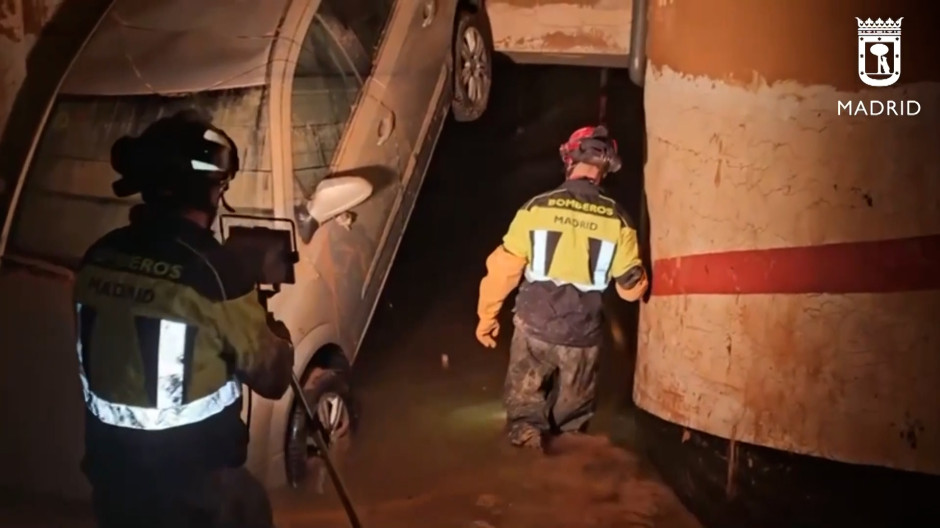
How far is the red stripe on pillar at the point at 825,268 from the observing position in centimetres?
350

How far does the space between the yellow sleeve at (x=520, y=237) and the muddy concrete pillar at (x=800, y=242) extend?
0.51 metres

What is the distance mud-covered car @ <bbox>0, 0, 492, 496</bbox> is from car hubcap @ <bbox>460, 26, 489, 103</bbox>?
0.97 metres

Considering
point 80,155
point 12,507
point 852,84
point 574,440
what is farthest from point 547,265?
point 12,507

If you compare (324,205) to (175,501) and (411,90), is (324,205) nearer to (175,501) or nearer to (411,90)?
(411,90)

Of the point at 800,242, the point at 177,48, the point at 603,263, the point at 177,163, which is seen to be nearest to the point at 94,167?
the point at 177,48

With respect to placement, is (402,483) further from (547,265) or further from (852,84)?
(852,84)

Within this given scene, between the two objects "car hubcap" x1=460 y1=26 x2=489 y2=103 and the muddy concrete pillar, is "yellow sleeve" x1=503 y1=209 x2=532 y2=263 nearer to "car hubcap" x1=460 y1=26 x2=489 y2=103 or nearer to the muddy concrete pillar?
the muddy concrete pillar

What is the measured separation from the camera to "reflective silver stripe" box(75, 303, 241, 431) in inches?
123

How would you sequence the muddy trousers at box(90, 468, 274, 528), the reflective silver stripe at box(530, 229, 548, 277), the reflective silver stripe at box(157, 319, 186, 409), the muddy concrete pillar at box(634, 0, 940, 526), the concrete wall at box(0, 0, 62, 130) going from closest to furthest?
the reflective silver stripe at box(157, 319, 186, 409)
the muddy trousers at box(90, 468, 274, 528)
the muddy concrete pillar at box(634, 0, 940, 526)
the concrete wall at box(0, 0, 62, 130)
the reflective silver stripe at box(530, 229, 548, 277)

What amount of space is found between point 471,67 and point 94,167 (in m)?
2.05

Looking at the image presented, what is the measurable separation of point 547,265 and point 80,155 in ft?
5.84

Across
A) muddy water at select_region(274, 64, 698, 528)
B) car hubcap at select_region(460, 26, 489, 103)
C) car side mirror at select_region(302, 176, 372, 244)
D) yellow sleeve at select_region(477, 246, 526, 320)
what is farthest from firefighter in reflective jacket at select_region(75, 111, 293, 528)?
car hubcap at select_region(460, 26, 489, 103)

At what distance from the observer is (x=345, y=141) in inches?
157

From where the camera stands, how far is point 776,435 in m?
3.82
